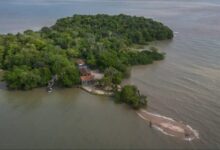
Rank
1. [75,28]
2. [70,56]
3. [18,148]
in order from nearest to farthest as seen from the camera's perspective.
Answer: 1. [18,148]
2. [70,56]
3. [75,28]

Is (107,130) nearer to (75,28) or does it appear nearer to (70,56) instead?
(70,56)

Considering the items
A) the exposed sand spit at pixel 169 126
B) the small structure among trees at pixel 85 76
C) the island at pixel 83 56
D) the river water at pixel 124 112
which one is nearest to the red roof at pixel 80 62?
the island at pixel 83 56

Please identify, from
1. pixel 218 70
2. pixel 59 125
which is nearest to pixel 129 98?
pixel 59 125

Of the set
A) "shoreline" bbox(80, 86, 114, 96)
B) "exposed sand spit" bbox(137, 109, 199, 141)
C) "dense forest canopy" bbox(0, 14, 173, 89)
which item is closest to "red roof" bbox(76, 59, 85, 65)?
"dense forest canopy" bbox(0, 14, 173, 89)

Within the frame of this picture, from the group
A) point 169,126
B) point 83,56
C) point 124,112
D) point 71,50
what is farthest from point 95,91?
point 71,50

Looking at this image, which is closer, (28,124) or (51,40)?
(28,124)

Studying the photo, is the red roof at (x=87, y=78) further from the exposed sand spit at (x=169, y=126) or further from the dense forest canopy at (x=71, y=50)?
the exposed sand spit at (x=169, y=126)

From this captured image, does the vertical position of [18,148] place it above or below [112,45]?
below

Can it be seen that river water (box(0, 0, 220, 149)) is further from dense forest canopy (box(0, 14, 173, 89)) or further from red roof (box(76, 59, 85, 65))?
red roof (box(76, 59, 85, 65))

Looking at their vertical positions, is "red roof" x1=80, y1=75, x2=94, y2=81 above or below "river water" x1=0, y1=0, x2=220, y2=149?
above
